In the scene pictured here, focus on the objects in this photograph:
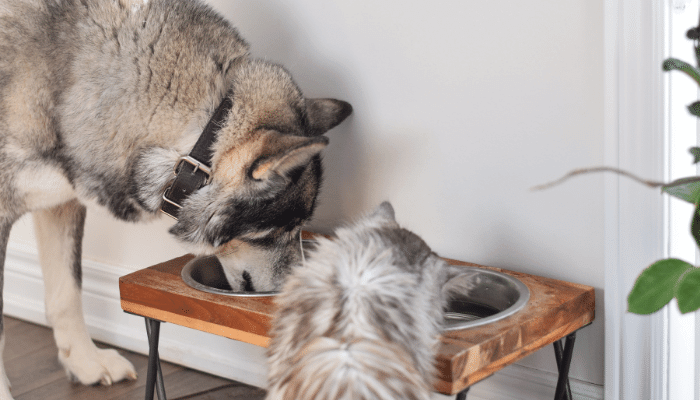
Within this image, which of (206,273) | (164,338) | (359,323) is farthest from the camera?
(164,338)

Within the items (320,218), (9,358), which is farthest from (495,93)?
(9,358)

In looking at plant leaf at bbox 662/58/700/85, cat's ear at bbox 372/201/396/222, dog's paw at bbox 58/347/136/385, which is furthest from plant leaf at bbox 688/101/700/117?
dog's paw at bbox 58/347/136/385

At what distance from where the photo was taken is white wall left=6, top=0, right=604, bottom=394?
1357 millimetres

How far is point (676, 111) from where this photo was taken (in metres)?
Result: 1.22

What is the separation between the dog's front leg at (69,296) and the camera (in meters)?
1.88

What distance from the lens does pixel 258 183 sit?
4.37ft

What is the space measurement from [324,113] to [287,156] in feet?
1.12

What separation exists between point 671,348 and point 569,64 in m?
0.63

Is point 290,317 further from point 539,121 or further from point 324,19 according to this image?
point 324,19

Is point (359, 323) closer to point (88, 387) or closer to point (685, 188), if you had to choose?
point (685, 188)

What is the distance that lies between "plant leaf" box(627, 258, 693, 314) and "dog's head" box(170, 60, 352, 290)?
72cm

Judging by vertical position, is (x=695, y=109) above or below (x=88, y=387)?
above

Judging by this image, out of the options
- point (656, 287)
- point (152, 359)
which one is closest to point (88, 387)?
point (152, 359)

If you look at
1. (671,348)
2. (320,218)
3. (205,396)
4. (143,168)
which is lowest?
(205,396)
